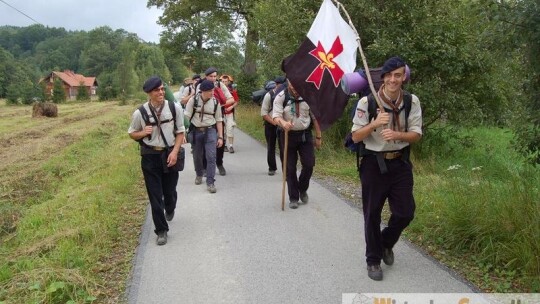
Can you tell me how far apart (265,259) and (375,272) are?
3.89ft

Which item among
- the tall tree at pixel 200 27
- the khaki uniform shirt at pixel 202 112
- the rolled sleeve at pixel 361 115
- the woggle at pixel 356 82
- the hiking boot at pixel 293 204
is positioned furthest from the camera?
the tall tree at pixel 200 27

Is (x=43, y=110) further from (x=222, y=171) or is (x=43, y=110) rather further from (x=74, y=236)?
(x=74, y=236)

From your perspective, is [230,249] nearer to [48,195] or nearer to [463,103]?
[48,195]

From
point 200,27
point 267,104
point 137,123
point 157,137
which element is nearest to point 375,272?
point 157,137

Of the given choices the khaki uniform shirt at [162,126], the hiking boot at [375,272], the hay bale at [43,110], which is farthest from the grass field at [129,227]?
the hay bale at [43,110]

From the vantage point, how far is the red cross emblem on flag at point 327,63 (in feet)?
17.9

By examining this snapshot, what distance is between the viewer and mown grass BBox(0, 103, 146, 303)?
4.29 metres

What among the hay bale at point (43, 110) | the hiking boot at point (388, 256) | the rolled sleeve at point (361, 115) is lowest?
the hay bale at point (43, 110)

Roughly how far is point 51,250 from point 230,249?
2.13 meters

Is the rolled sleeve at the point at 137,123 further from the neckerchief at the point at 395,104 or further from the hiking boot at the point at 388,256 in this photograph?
the hiking boot at the point at 388,256

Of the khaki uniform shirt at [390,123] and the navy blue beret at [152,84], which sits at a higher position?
the navy blue beret at [152,84]

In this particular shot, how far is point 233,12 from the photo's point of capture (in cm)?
2583

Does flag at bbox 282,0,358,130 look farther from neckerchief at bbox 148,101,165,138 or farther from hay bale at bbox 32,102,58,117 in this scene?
hay bale at bbox 32,102,58,117

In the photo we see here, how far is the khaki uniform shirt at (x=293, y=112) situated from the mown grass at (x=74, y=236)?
2.50 m
